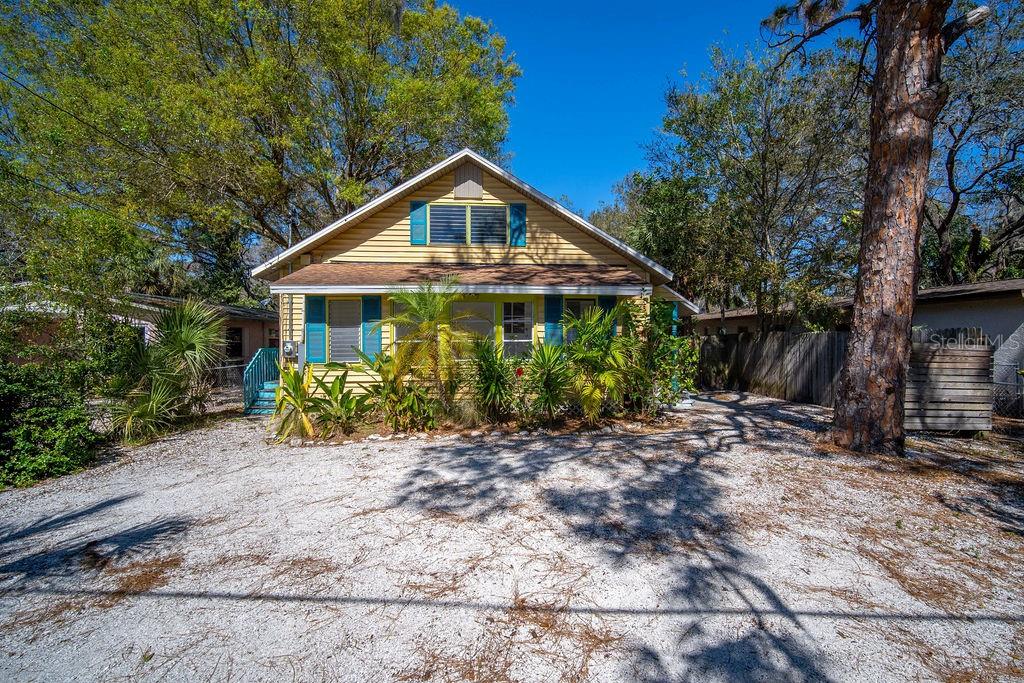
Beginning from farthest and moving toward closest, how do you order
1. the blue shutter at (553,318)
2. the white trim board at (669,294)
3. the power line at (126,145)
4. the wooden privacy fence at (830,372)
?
the white trim board at (669,294) < the power line at (126,145) < the blue shutter at (553,318) < the wooden privacy fence at (830,372)

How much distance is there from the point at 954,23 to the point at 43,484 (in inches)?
523

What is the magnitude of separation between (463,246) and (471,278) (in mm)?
1805

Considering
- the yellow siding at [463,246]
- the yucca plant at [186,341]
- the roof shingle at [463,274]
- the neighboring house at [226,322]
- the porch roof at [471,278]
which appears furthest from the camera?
the yellow siding at [463,246]

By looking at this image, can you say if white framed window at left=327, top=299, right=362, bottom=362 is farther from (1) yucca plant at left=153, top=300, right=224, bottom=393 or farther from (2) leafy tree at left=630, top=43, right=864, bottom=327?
(2) leafy tree at left=630, top=43, right=864, bottom=327

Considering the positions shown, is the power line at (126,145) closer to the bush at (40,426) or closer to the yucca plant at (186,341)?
the yucca plant at (186,341)

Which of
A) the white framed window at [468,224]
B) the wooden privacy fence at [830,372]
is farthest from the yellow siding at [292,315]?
the wooden privacy fence at [830,372]

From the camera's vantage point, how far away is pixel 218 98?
12414mm

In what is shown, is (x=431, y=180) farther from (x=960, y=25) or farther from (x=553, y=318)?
(x=960, y=25)

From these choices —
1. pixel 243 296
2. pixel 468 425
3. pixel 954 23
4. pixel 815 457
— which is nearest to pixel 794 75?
pixel 954 23

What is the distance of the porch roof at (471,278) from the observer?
9117 millimetres

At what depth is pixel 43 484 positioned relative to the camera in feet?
19.1

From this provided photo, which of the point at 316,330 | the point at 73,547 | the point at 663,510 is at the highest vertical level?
the point at 316,330

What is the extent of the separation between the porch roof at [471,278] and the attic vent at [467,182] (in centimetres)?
173

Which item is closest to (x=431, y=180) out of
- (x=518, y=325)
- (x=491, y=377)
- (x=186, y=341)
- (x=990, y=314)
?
(x=518, y=325)
